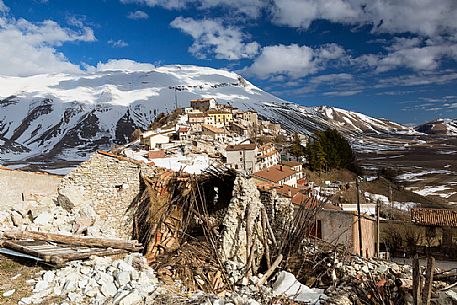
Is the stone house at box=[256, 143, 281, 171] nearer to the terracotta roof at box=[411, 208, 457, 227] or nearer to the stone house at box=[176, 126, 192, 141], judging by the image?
the stone house at box=[176, 126, 192, 141]

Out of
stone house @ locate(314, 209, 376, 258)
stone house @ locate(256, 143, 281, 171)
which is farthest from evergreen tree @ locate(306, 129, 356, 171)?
stone house @ locate(314, 209, 376, 258)

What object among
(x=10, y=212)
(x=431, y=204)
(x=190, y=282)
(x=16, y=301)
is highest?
(x=10, y=212)

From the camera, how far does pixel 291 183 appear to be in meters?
43.8

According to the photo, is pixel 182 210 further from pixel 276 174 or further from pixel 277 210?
pixel 276 174

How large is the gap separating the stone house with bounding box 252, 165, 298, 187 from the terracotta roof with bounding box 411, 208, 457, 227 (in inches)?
708

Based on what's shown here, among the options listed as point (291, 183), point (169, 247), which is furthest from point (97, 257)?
point (291, 183)

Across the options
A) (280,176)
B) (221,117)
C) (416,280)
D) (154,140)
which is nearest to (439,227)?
(416,280)

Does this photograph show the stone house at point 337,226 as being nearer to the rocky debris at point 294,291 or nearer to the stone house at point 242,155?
the rocky debris at point 294,291

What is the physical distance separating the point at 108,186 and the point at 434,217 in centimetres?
2052

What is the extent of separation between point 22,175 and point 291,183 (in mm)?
35894

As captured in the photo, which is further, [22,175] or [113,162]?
[113,162]

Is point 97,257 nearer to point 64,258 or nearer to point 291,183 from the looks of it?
point 64,258

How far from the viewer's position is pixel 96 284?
6184 millimetres

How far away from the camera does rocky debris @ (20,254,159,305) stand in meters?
5.86
